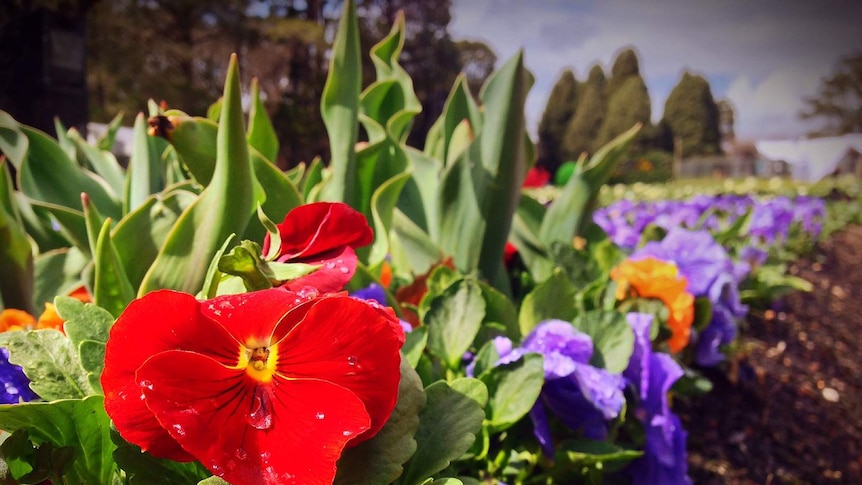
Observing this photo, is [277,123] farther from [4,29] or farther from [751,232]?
[751,232]

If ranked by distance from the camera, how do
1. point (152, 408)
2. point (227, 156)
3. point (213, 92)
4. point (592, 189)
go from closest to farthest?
point (152, 408) < point (227, 156) < point (592, 189) < point (213, 92)

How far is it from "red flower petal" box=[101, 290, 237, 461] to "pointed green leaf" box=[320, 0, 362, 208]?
1.73 ft

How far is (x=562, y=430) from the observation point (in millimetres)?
732

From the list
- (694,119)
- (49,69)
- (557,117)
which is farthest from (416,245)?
(694,119)

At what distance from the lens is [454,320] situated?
664mm

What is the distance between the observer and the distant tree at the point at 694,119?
1351 inches

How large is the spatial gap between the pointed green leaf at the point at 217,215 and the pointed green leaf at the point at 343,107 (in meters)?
0.30

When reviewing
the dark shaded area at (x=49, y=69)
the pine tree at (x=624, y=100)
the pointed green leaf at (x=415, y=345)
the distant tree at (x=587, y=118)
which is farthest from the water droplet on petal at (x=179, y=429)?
the distant tree at (x=587, y=118)

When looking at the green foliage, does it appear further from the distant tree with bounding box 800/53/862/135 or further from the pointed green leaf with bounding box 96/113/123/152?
the distant tree with bounding box 800/53/862/135

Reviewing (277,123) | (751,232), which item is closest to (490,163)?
(751,232)

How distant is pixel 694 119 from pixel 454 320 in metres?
37.6

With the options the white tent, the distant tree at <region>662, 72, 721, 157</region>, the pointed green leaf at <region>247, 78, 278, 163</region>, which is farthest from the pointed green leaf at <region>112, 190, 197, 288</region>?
the white tent

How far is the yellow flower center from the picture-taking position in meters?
0.35

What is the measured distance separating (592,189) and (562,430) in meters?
0.52
